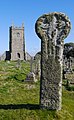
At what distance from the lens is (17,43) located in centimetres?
9431

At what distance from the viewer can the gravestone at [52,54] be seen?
1177cm

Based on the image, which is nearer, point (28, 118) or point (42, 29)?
point (28, 118)

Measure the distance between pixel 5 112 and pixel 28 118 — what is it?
3.06 ft

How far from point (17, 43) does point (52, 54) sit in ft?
272

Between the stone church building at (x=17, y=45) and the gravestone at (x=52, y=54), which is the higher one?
the stone church building at (x=17, y=45)

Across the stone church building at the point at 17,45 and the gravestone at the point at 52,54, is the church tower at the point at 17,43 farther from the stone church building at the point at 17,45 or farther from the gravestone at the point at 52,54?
the gravestone at the point at 52,54

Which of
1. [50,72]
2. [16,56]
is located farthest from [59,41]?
[16,56]

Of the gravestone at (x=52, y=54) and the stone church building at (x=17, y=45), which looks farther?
the stone church building at (x=17, y=45)

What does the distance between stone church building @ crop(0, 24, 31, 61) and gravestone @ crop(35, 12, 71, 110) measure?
81394 mm

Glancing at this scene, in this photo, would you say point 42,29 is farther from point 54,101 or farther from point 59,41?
point 54,101

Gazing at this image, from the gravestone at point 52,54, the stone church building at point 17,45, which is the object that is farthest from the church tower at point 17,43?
the gravestone at point 52,54

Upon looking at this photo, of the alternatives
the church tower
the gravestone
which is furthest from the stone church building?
the gravestone

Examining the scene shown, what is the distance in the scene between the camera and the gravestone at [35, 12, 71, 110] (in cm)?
1177

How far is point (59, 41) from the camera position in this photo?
38.7 feet
